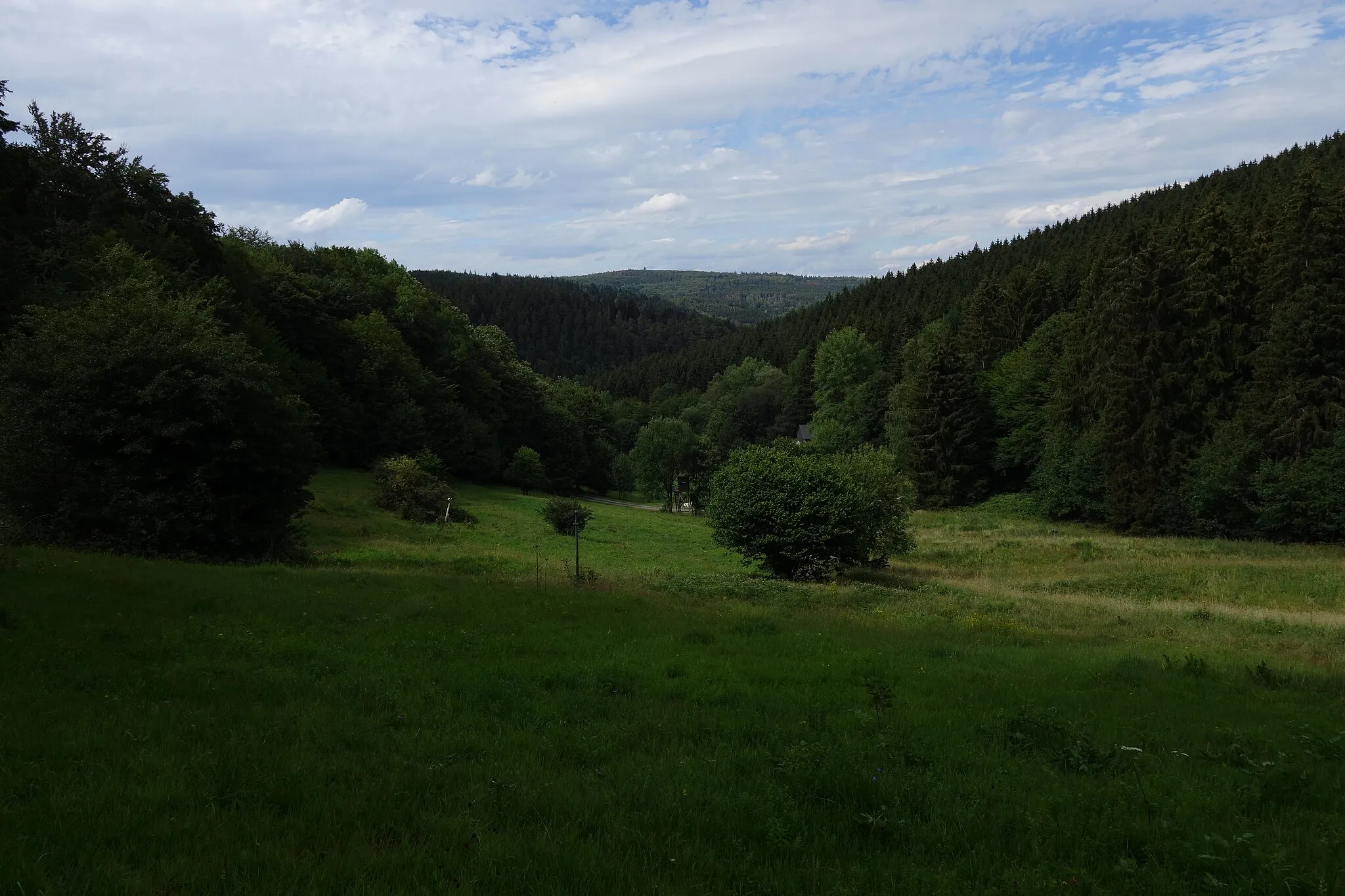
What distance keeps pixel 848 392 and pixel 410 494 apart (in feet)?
177

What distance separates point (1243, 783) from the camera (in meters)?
6.37

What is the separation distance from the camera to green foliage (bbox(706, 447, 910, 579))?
88.5 feet

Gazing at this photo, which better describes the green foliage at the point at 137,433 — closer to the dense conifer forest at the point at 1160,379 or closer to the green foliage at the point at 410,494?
the green foliage at the point at 410,494

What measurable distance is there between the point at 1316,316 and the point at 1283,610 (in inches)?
942

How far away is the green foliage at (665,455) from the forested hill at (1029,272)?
80.7 ft

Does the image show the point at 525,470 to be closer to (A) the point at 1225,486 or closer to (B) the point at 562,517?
(B) the point at 562,517

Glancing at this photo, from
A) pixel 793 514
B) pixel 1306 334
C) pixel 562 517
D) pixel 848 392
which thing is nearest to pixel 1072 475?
pixel 1306 334

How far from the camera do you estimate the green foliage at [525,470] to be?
68.8m

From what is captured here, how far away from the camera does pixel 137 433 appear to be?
20.5 metres

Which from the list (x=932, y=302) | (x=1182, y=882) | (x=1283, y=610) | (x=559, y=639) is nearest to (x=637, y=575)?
(x=559, y=639)

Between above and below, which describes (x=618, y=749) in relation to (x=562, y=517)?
above

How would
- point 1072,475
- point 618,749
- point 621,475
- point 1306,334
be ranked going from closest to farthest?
point 618,749, point 1306,334, point 1072,475, point 621,475

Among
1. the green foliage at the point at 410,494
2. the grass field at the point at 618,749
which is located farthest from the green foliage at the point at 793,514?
the green foliage at the point at 410,494

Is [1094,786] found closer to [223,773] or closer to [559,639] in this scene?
[223,773]
